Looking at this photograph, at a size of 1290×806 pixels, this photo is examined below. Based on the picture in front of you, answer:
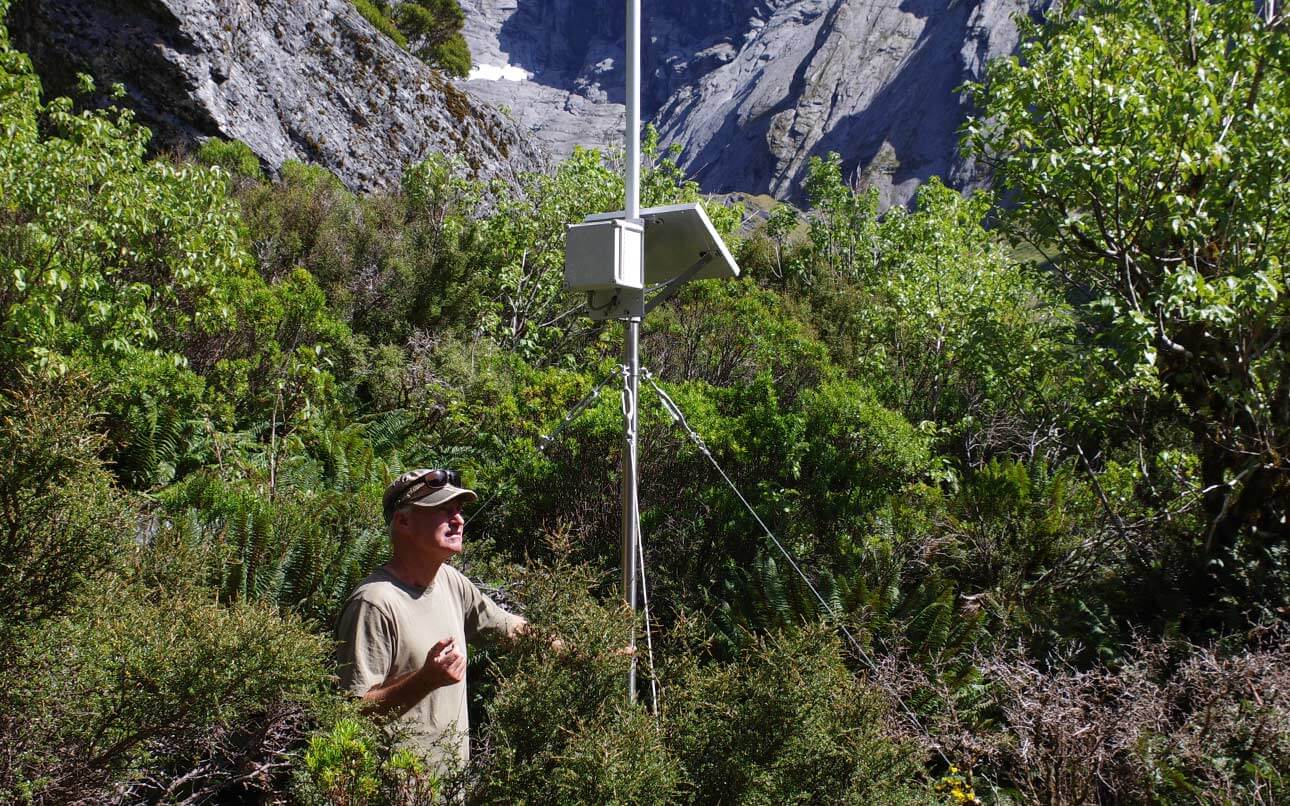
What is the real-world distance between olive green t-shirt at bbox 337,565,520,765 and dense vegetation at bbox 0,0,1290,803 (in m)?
0.14

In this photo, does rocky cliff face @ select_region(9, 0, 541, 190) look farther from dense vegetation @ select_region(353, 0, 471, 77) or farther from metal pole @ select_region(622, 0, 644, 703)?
dense vegetation @ select_region(353, 0, 471, 77)

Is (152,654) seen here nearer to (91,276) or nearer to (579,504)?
(579,504)

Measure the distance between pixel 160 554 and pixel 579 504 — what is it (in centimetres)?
281

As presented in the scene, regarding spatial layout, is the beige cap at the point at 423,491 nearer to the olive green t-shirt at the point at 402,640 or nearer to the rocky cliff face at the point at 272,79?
the olive green t-shirt at the point at 402,640

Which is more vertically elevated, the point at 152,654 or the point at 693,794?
the point at 152,654

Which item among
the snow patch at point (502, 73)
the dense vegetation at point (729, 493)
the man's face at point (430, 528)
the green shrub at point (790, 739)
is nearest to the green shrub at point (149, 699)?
the dense vegetation at point (729, 493)

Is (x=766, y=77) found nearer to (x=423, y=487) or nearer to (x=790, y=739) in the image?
(x=423, y=487)

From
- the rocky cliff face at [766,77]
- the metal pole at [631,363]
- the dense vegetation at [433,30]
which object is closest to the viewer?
the metal pole at [631,363]

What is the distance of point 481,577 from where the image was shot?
15.8ft

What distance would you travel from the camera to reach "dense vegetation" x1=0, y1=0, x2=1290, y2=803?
220 centimetres

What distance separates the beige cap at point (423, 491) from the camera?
299 cm

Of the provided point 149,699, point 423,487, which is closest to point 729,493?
point 423,487

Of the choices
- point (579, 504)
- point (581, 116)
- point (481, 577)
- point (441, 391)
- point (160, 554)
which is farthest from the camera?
point (581, 116)

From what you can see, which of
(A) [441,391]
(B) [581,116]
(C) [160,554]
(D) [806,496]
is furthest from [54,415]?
(B) [581,116]
